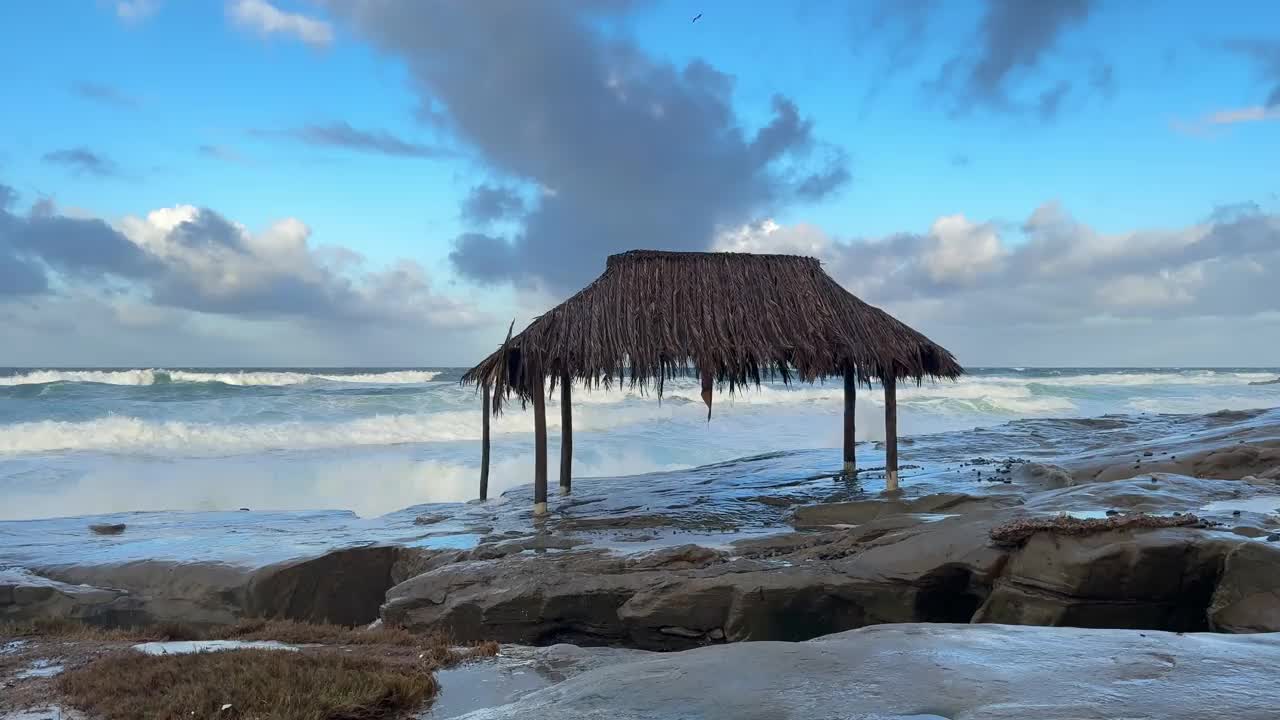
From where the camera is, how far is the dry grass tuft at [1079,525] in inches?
239

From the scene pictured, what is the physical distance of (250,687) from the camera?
15.6 feet

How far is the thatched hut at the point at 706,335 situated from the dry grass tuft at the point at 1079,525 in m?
5.57

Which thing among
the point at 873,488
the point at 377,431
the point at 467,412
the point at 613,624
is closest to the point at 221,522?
the point at 613,624

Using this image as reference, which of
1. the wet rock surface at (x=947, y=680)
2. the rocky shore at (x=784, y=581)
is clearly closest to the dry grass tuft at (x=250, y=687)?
the wet rock surface at (x=947, y=680)

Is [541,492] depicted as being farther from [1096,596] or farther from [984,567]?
[1096,596]

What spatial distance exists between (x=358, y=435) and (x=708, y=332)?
64.4 feet

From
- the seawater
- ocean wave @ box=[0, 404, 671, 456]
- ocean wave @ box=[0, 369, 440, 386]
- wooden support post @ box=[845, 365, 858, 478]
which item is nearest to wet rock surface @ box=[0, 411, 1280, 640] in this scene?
wooden support post @ box=[845, 365, 858, 478]

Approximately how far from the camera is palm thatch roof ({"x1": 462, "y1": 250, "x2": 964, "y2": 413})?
11.7 m

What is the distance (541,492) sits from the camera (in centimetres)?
1202

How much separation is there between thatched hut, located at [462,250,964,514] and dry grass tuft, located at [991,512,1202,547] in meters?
5.57

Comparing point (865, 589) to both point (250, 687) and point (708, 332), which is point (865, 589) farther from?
→ point (708, 332)

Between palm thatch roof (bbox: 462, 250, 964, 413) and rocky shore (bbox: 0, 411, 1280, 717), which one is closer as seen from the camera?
rocky shore (bbox: 0, 411, 1280, 717)

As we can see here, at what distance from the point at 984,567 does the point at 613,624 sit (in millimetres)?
2984

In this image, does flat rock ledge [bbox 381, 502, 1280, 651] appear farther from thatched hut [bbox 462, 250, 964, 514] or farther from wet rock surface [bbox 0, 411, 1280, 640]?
thatched hut [bbox 462, 250, 964, 514]
